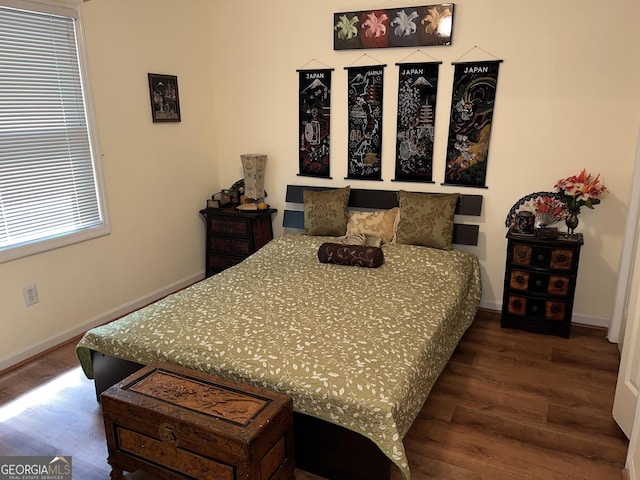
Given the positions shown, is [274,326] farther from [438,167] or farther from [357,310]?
[438,167]

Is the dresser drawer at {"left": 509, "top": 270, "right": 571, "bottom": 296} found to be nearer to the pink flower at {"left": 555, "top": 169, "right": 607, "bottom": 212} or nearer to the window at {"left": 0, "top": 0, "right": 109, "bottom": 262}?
the pink flower at {"left": 555, "top": 169, "right": 607, "bottom": 212}

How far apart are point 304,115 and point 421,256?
62.4 inches

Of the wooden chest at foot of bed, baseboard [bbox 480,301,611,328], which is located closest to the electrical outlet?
the wooden chest at foot of bed

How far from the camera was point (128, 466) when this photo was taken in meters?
1.94

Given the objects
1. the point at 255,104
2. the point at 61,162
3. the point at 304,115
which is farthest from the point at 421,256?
the point at 61,162

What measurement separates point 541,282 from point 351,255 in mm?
1289

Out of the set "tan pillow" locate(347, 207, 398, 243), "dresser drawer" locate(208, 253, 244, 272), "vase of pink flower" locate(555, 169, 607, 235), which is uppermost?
"vase of pink flower" locate(555, 169, 607, 235)

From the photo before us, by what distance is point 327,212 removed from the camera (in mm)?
3785

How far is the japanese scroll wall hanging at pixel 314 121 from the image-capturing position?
387 cm

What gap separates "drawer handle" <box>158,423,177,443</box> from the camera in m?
1.78

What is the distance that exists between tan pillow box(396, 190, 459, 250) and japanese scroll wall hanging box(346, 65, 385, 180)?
1.56 feet

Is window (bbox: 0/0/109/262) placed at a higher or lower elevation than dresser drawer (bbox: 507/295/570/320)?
higher

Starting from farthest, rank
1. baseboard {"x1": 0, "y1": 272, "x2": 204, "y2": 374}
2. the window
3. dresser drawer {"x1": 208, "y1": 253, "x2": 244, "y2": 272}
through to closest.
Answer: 1. dresser drawer {"x1": 208, "y1": 253, "x2": 244, "y2": 272}
2. baseboard {"x1": 0, "y1": 272, "x2": 204, "y2": 374}
3. the window

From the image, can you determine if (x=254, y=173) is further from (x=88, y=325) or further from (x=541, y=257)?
(x=541, y=257)
